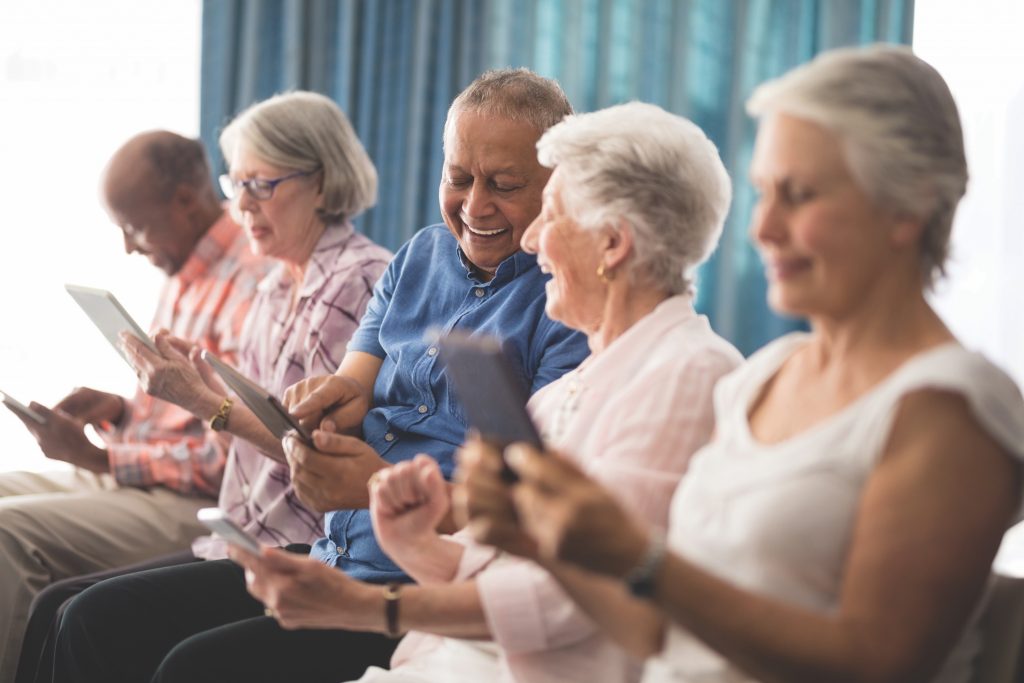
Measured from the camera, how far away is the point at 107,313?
2203 mm

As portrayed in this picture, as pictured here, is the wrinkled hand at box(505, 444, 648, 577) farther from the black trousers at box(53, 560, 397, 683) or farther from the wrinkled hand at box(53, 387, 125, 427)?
the wrinkled hand at box(53, 387, 125, 427)

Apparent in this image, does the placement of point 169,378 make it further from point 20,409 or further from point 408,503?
point 408,503

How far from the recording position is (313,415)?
1929 millimetres

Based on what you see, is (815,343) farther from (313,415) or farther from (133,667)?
(133,667)

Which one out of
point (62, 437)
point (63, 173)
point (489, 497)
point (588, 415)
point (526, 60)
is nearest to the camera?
point (489, 497)

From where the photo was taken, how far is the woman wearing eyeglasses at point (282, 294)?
225 cm

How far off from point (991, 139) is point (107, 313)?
2.36 meters

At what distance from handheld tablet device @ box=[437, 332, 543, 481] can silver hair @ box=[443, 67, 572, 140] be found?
2.64 ft

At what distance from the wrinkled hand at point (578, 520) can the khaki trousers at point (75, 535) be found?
1686mm

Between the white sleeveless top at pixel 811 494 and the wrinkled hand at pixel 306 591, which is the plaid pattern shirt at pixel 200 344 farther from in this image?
the white sleeveless top at pixel 811 494

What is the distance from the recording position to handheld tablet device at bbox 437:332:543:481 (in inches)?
41.7

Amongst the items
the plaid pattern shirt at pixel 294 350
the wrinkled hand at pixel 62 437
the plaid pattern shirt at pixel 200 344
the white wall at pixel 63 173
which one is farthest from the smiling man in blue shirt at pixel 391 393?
the white wall at pixel 63 173

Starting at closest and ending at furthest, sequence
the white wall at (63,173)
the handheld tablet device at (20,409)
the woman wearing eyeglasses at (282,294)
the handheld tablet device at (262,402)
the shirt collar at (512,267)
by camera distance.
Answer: the handheld tablet device at (262,402), the shirt collar at (512,267), the woman wearing eyeglasses at (282,294), the handheld tablet device at (20,409), the white wall at (63,173)

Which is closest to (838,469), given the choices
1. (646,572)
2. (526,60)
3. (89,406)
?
(646,572)
